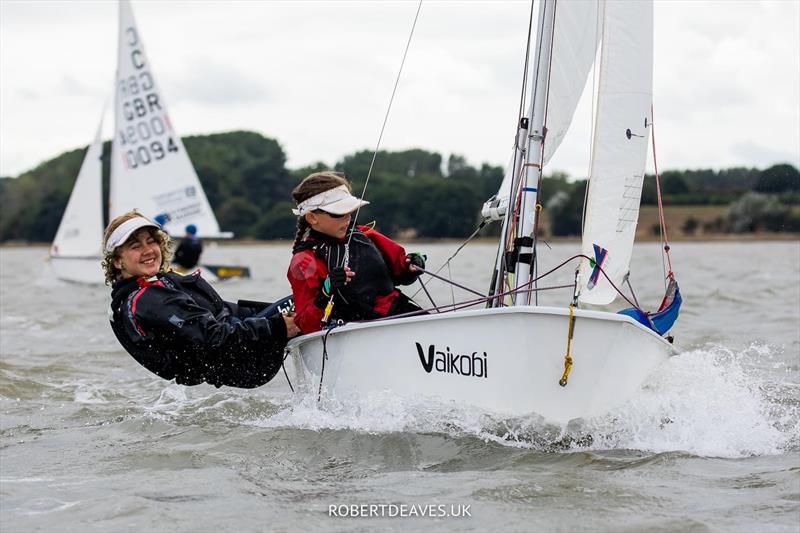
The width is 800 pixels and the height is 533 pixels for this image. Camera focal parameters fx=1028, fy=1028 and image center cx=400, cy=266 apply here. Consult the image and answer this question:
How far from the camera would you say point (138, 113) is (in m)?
18.2

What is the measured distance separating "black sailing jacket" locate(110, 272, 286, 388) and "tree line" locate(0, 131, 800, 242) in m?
38.1

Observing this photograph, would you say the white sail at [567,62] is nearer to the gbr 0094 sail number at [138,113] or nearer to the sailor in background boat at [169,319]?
Answer: the sailor in background boat at [169,319]

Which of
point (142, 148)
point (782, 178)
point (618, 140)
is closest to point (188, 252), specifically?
point (142, 148)

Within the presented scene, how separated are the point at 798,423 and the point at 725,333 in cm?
411

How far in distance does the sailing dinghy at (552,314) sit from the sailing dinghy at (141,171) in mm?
13649

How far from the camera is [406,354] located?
4176 mm

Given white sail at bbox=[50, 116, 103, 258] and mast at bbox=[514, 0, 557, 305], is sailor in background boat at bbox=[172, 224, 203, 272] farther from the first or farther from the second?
mast at bbox=[514, 0, 557, 305]

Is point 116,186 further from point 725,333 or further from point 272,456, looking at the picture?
point 272,456

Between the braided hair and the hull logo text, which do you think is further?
the braided hair

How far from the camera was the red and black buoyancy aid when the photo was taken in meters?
4.48

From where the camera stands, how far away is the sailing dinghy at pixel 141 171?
59.5ft

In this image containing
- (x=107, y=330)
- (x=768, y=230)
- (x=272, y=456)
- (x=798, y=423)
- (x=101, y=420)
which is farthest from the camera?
(x=768, y=230)

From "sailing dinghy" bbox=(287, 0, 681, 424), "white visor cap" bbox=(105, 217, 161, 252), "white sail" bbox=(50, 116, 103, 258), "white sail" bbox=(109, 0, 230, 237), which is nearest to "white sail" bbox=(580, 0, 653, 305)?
"sailing dinghy" bbox=(287, 0, 681, 424)

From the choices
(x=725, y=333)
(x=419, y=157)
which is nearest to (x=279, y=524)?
(x=725, y=333)
